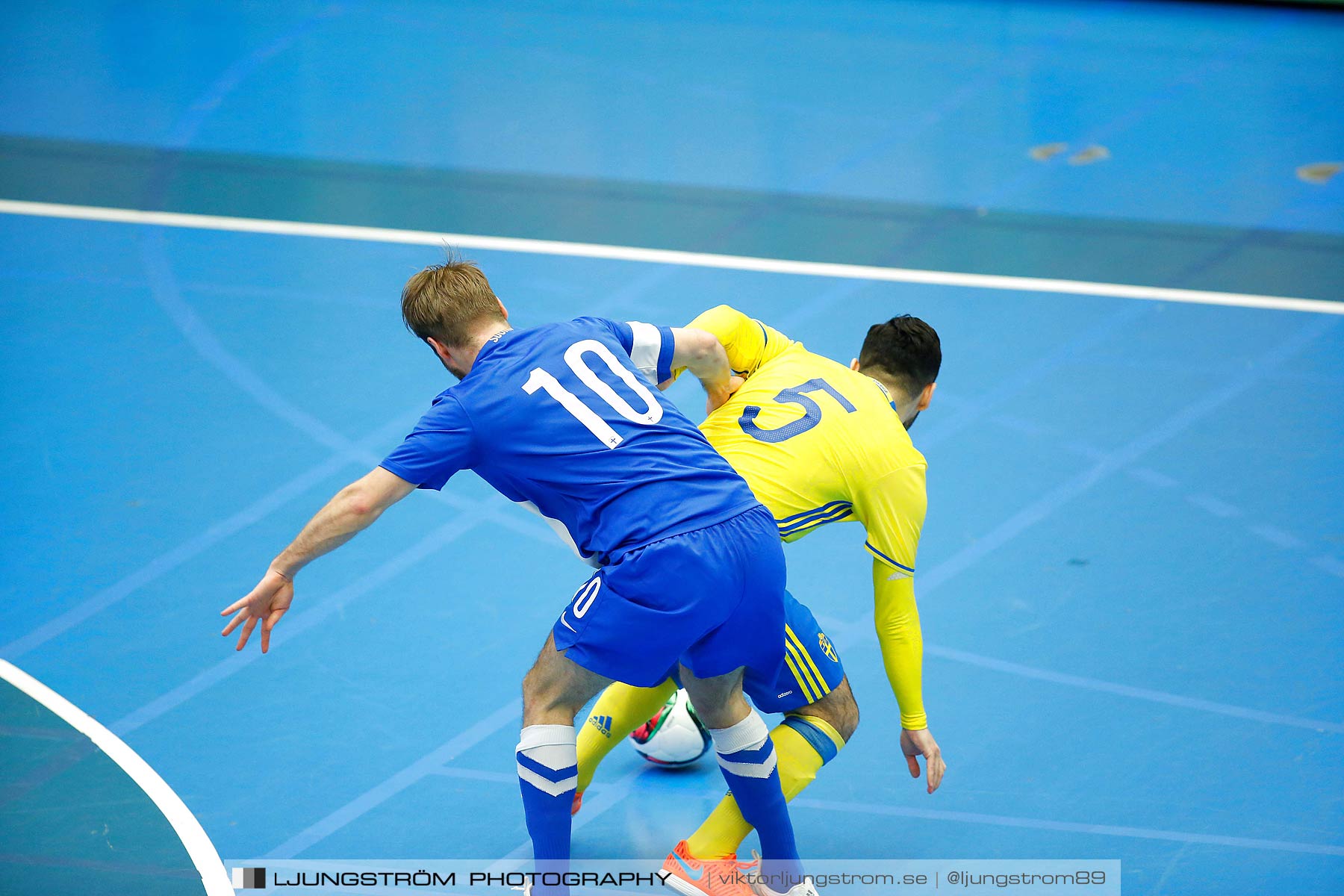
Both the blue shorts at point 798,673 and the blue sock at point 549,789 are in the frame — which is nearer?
the blue sock at point 549,789

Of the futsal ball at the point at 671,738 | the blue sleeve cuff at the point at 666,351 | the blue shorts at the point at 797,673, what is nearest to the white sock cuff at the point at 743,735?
the blue shorts at the point at 797,673

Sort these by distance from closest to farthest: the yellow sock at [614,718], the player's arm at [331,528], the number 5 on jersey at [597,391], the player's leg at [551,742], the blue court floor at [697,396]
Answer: the player's arm at [331,528] → the number 5 on jersey at [597,391] → the player's leg at [551,742] → the yellow sock at [614,718] → the blue court floor at [697,396]

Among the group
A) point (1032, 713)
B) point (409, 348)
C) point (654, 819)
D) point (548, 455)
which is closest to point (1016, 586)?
point (1032, 713)

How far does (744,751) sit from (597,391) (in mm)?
1092

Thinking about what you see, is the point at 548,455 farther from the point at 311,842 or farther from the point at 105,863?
the point at 105,863

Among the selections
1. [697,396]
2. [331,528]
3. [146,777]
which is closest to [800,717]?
[331,528]

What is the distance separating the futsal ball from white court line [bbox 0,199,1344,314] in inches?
151

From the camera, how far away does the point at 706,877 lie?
4.15 metres

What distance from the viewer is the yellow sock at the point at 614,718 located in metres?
4.39

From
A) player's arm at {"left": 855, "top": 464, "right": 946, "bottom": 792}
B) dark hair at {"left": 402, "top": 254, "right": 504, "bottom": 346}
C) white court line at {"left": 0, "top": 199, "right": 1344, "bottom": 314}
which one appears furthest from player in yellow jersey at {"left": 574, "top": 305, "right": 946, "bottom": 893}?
white court line at {"left": 0, "top": 199, "right": 1344, "bottom": 314}

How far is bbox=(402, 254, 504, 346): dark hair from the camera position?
3.74 m

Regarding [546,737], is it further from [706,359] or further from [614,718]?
[706,359]

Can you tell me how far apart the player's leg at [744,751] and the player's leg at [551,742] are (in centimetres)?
30

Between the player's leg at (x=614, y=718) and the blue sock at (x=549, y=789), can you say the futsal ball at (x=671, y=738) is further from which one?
the blue sock at (x=549, y=789)
